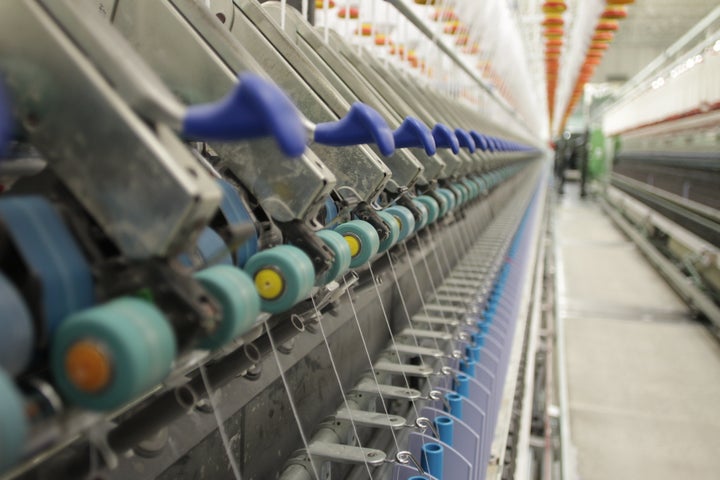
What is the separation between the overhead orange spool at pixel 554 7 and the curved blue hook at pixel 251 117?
5043 millimetres

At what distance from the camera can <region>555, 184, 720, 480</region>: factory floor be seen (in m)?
2.96

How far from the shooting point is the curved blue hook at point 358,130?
2.26 feet

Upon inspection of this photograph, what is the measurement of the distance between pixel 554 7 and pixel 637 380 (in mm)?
2945

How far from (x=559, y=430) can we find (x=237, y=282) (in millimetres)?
2554

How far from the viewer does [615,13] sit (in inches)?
202

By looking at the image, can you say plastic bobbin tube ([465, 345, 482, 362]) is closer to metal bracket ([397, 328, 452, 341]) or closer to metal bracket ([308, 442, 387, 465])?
metal bracket ([397, 328, 452, 341])

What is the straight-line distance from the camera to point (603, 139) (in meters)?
16.1

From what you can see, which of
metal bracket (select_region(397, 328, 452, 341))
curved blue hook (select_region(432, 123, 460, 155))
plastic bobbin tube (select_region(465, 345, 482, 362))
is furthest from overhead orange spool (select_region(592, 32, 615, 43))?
curved blue hook (select_region(432, 123, 460, 155))

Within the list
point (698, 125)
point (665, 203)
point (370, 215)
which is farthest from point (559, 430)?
point (665, 203)

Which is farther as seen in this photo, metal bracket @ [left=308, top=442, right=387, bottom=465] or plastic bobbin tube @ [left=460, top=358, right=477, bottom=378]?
plastic bobbin tube @ [left=460, top=358, right=477, bottom=378]

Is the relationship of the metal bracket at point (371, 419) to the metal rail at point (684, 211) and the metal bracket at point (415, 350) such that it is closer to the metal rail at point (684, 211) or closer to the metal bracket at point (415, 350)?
the metal bracket at point (415, 350)

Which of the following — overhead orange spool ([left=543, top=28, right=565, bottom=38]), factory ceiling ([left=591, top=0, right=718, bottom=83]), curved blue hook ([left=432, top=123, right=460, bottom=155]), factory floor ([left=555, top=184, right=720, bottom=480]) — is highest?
factory ceiling ([left=591, top=0, right=718, bottom=83])

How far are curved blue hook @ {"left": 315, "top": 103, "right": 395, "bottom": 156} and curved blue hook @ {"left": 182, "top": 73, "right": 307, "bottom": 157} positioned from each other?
0.67ft

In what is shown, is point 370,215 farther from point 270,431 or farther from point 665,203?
point 665,203
